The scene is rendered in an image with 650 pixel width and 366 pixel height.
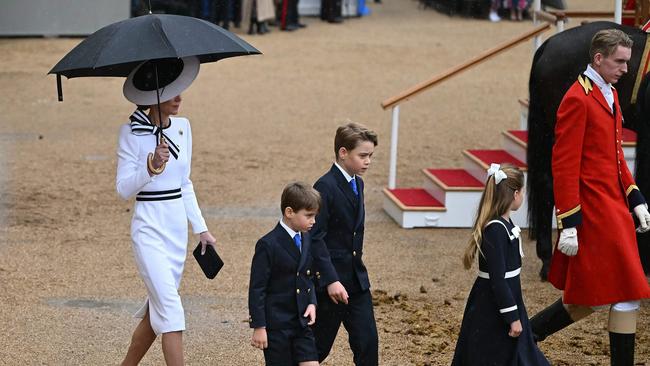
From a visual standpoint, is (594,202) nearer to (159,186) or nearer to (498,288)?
(498,288)

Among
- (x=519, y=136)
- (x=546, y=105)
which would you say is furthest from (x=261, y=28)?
(x=546, y=105)

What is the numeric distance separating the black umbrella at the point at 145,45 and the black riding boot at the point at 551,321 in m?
1.98

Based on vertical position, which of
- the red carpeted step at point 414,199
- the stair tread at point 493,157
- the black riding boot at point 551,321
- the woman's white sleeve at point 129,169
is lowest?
the red carpeted step at point 414,199

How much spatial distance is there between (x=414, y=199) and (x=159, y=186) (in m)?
4.40

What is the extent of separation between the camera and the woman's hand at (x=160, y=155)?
5020mm

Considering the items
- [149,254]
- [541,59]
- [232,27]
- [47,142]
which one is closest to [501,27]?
[232,27]

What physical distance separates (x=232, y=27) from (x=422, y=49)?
349cm

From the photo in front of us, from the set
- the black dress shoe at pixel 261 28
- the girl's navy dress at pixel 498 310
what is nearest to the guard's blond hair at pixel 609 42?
the girl's navy dress at pixel 498 310

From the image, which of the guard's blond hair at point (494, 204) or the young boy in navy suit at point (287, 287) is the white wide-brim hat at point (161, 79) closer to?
the young boy in navy suit at point (287, 287)

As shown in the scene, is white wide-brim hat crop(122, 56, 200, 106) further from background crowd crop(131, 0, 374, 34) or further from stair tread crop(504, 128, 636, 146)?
background crowd crop(131, 0, 374, 34)

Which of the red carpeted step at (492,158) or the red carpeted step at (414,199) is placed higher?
the red carpeted step at (492,158)

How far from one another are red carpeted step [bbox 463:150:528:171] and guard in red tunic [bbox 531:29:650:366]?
12.2 ft

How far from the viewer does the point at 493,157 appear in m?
9.68

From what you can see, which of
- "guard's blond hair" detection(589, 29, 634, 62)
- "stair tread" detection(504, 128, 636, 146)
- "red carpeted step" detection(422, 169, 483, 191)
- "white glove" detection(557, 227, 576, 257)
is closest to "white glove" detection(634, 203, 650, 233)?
"white glove" detection(557, 227, 576, 257)
